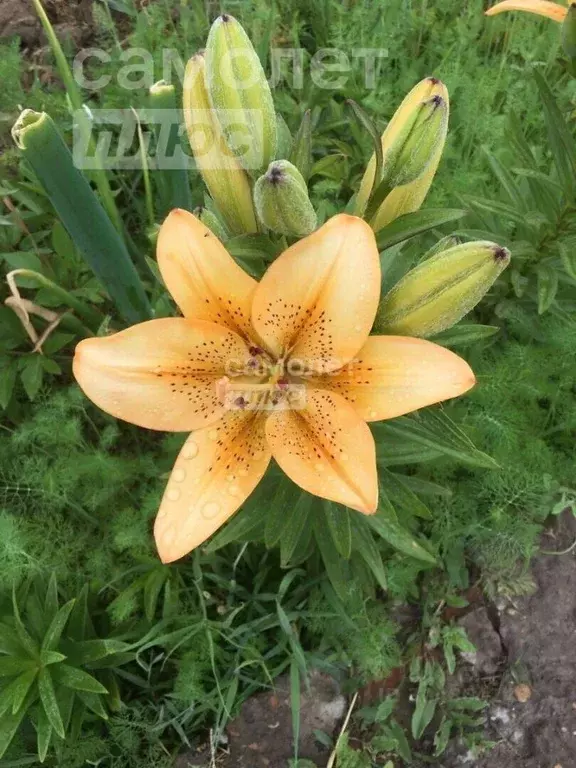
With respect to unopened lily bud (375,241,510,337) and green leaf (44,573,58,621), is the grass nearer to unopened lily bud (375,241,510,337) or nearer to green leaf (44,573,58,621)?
green leaf (44,573,58,621)

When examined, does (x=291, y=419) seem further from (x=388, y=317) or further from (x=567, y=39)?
(x=567, y=39)

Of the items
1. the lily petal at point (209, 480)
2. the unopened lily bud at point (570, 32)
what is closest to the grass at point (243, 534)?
the unopened lily bud at point (570, 32)

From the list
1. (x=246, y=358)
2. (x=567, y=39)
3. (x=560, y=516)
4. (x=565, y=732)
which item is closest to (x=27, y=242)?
(x=246, y=358)

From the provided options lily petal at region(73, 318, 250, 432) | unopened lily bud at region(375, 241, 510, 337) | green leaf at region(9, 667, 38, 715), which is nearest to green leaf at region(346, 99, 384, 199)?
unopened lily bud at region(375, 241, 510, 337)

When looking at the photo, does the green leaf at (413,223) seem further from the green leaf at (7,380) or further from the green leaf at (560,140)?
the green leaf at (7,380)

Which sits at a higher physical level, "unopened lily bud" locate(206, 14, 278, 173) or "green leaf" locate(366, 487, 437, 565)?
"unopened lily bud" locate(206, 14, 278, 173)

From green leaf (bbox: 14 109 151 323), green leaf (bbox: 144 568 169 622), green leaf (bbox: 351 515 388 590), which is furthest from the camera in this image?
green leaf (bbox: 144 568 169 622)
